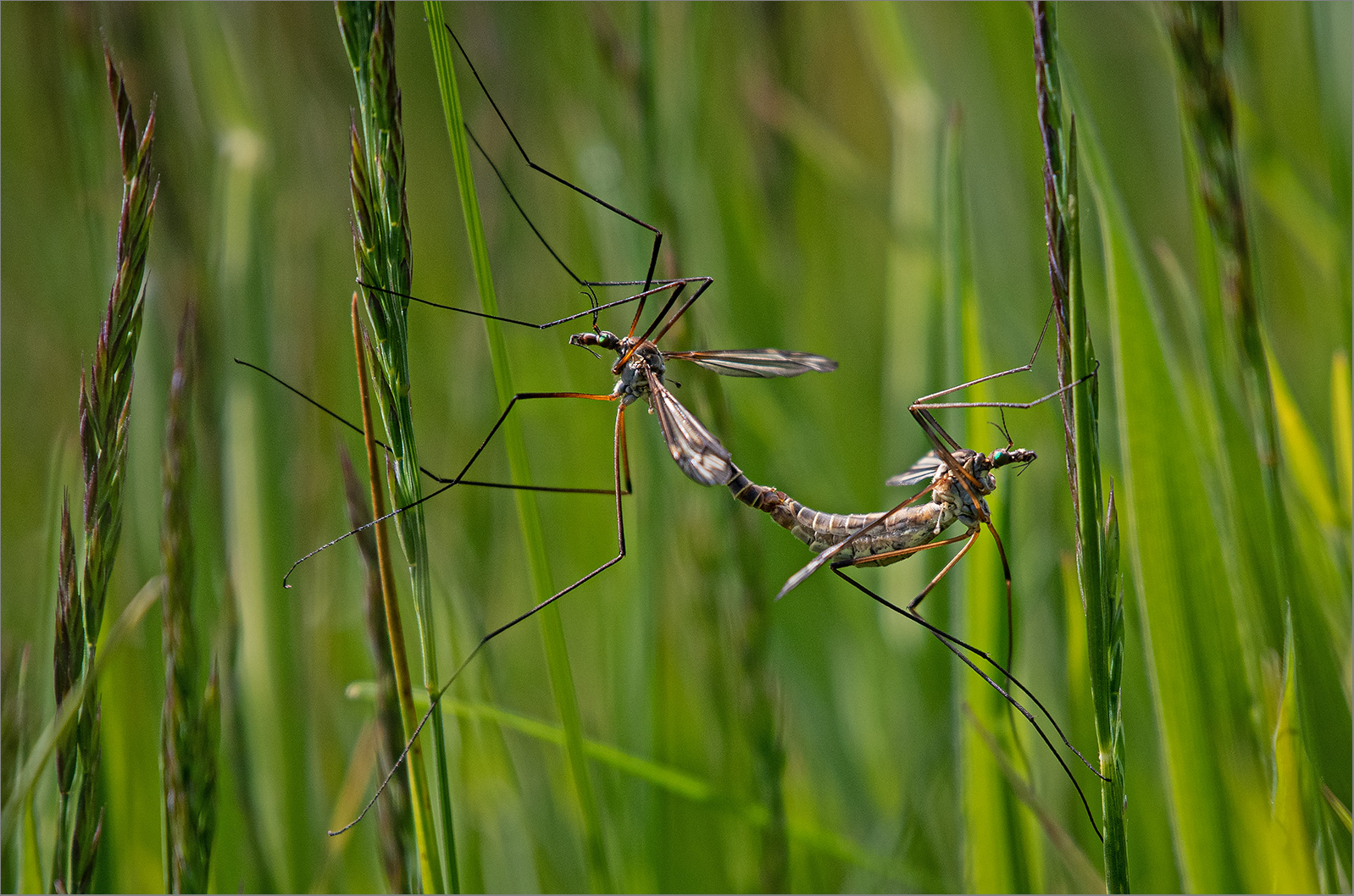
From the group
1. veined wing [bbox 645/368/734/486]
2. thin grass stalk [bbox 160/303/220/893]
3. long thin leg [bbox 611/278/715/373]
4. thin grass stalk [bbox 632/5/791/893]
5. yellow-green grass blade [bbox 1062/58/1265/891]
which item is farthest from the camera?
long thin leg [bbox 611/278/715/373]

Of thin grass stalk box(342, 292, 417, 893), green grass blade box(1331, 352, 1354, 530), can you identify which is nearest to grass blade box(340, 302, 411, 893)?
thin grass stalk box(342, 292, 417, 893)

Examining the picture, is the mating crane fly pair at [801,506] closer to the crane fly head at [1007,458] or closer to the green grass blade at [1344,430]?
the crane fly head at [1007,458]

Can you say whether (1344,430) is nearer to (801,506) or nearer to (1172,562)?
(1172,562)

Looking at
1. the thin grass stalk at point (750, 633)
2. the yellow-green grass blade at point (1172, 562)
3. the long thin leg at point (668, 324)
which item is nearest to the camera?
the yellow-green grass blade at point (1172, 562)

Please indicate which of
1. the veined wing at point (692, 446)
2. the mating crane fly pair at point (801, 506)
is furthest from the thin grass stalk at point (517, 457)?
the veined wing at point (692, 446)

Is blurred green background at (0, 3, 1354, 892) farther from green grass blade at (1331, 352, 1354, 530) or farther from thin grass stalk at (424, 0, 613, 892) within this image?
thin grass stalk at (424, 0, 613, 892)

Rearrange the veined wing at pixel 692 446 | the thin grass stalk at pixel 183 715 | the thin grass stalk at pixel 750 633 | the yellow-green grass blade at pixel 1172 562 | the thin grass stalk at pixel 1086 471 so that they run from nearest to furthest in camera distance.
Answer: the thin grass stalk at pixel 1086 471 → the thin grass stalk at pixel 183 715 → the yellow-green grass blade at pixel 1172 562 → the veined wing at pixel 692 446 → the thin grass stalk at pixel 750 633

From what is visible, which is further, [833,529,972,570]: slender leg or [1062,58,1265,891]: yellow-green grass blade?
[833,529,972,570]: slender leg
